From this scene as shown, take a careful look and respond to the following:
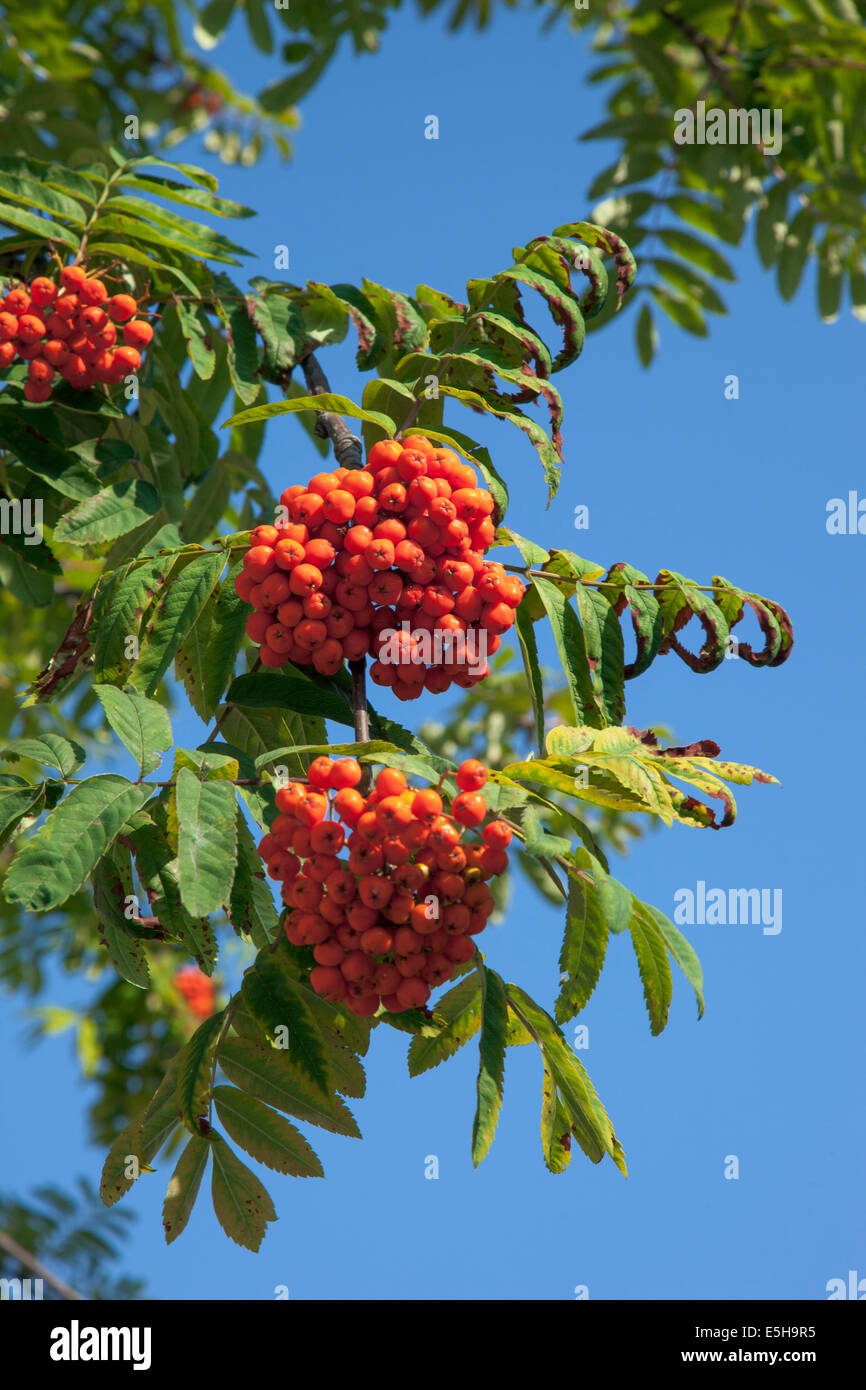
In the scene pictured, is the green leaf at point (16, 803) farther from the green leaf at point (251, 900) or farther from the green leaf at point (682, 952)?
the green leaf at point (682, 952)

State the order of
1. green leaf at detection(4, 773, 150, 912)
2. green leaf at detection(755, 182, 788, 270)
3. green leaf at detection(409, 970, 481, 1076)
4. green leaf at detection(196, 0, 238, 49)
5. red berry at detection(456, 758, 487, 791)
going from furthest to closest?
green leaf at detection(755, 182, 788, 270), green leaf at detection(196, 0, 238, 49), green leaf at detection(409, 970, 481, 1076), red berry at detection(456, 758, 487, 791), green leaf at detection(4, 773, 150, 912)

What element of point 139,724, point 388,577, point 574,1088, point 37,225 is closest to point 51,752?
point 139,724

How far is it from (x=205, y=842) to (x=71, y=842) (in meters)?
0.22

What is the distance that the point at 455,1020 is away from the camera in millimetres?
2412

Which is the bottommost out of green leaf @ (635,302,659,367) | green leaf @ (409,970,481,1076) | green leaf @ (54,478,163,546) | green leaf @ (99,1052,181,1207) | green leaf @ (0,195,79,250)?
green leaf @ (99,1052,181,1207)

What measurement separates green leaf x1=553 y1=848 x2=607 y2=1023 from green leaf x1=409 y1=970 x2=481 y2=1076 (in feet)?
0.91

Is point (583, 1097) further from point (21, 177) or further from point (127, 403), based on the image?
point (21, 177)

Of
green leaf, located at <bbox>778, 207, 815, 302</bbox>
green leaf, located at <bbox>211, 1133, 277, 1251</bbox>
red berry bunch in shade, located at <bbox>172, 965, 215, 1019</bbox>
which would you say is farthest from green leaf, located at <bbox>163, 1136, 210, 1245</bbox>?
red berry bunch in shade, located at <bbox>172, 965, 215, 1019</bbox>

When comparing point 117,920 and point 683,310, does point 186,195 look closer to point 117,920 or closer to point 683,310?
point 117,920

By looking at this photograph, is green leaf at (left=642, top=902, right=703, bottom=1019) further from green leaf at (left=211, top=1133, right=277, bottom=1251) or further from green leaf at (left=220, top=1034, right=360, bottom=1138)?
green leaf at (left=211, top=1133, right=277, bottom=1251)

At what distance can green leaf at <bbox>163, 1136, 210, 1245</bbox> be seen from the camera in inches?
98.0

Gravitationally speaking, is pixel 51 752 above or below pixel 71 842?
above

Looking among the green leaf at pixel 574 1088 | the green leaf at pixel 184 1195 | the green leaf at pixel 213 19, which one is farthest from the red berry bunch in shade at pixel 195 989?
the green leaf at pixel 574 1088
